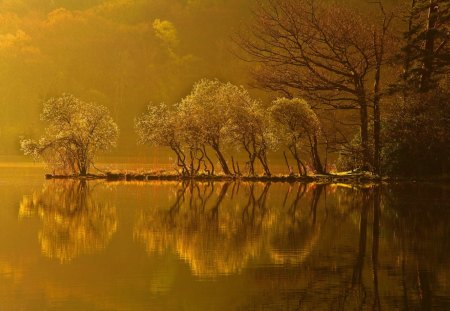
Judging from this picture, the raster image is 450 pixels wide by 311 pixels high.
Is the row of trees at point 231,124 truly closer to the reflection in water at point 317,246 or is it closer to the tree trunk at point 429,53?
the tree trunk at point 429,53

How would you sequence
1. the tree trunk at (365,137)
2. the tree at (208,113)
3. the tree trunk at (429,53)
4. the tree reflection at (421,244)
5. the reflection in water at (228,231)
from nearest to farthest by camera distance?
the tree reflection at (421,244)
the reflection in water at (228,231)
the tree trunk at (429,53)
the tree trunk at (365,137)
the tree at (208,113)

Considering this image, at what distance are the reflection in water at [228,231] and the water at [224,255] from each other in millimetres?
37

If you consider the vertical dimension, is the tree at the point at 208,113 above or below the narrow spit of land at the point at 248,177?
above

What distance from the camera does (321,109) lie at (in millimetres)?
57969

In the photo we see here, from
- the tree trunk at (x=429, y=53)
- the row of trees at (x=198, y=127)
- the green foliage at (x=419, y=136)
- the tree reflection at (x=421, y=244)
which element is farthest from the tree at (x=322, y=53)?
the tree reflection at (x=421, y=244)

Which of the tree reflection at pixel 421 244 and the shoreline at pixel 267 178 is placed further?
the shoreline at pixel 267 178

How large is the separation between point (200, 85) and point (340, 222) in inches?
1225

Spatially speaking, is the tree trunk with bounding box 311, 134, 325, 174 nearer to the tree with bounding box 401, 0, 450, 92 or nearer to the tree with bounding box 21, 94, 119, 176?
the tree with bounding box 401, 0, 450, 92

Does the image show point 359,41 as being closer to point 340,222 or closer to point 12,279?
point 340,222

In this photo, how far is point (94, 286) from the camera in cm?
1380

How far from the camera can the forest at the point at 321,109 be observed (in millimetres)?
49344

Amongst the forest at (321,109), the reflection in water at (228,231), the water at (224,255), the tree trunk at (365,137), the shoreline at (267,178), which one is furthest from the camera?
the tree trunk at (365,137)

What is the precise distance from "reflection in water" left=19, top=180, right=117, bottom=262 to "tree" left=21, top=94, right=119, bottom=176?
584 inches

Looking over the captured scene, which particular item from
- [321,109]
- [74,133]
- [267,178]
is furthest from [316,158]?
[74,133]
